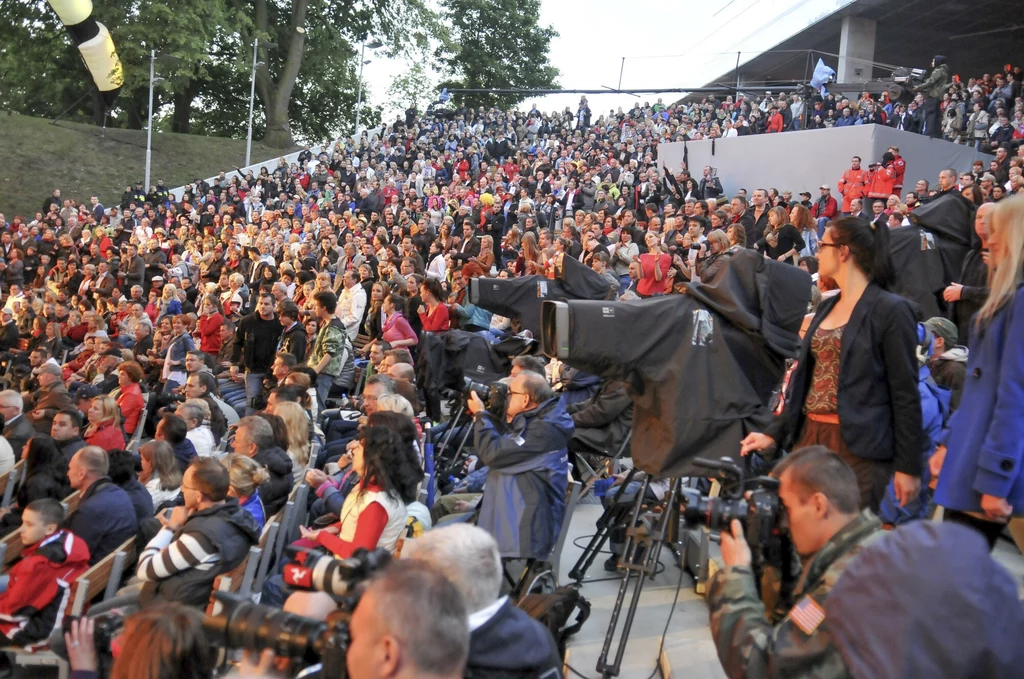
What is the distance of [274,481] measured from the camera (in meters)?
5.75

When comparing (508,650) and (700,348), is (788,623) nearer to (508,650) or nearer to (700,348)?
(508,650)

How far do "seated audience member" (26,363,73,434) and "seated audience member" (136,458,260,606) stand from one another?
3932 millimetres

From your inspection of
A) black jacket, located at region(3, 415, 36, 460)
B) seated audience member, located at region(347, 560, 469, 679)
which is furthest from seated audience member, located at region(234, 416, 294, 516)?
seated audience member, located at region(347, 560, 469, 679)

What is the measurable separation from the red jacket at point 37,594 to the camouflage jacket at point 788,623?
375 centimetres

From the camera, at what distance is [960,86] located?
19.1 m

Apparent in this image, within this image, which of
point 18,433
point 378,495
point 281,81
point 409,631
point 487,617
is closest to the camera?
point 409,631

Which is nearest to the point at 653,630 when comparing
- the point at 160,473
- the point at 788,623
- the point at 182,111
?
the point at 788,623

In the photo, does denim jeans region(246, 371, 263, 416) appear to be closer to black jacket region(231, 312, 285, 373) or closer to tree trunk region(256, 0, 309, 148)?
black jacket region(231, 312, 285, 373)

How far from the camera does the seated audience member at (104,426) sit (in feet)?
25.0

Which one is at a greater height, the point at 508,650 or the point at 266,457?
the point at 508,650

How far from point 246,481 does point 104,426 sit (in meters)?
3.13

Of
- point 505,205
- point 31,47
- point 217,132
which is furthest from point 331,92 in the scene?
point 505,205

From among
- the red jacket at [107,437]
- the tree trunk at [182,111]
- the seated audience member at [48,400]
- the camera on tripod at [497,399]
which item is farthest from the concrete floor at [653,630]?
the tree trunk at [182,111]

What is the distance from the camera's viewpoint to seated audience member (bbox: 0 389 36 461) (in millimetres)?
7707
